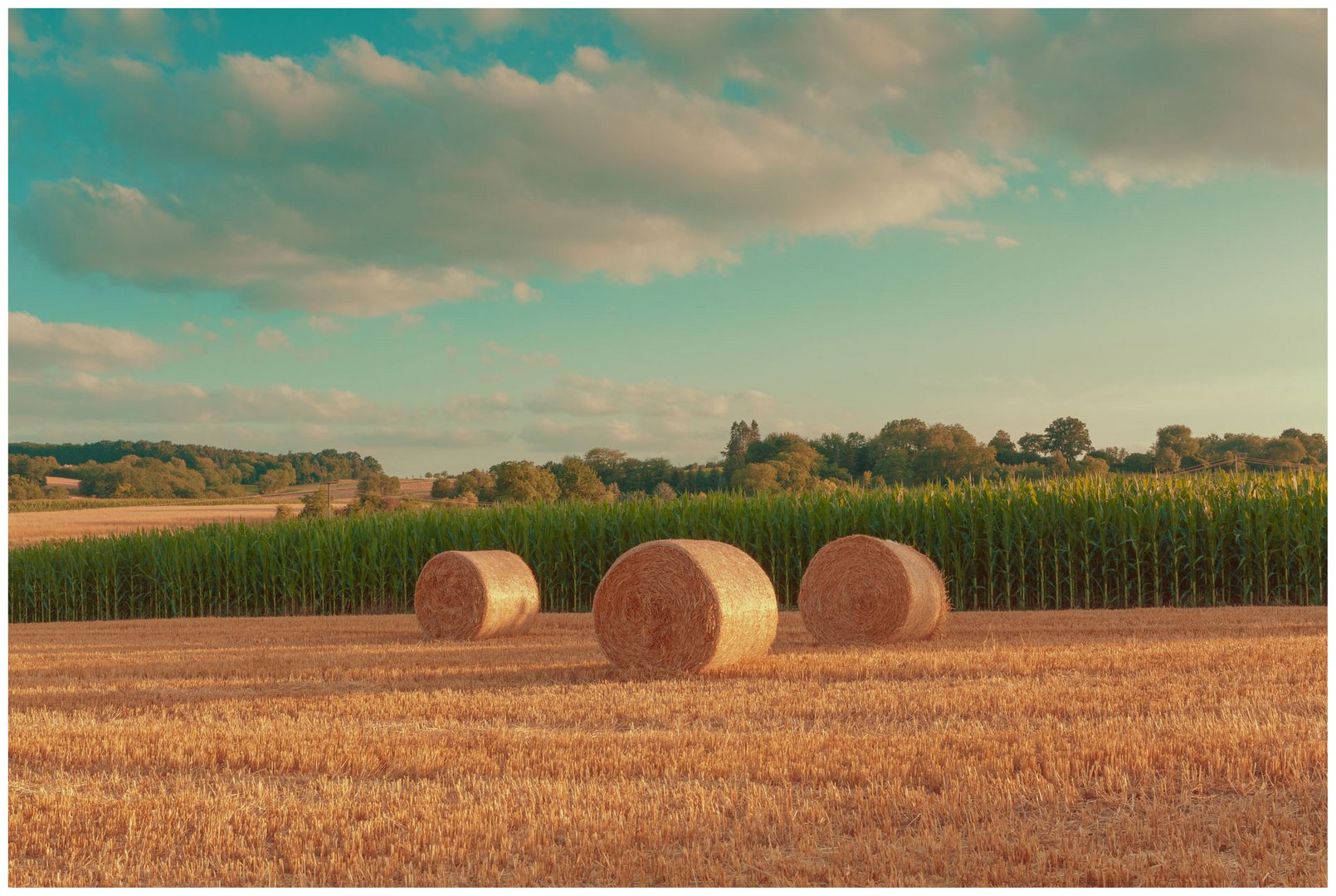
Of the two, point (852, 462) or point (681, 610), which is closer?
point (681, 610)

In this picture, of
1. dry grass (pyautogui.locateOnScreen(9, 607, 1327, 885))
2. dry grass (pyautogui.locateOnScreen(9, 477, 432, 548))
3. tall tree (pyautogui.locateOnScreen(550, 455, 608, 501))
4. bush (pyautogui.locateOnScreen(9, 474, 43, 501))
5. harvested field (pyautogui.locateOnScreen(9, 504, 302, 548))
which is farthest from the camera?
bush (pyautogui.locateOnScreen(9, 474, 43, 501))

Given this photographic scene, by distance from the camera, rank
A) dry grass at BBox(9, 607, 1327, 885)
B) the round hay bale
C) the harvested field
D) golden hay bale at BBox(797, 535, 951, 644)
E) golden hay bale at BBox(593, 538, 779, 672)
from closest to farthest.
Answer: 1. dry grass at BBox(9, 607, 1327, 885)
2. golden hay bale at BBox(593, 538, 779, 672)
3. golden hay bale at BBox(797, 535, 951, 644)
4. the round hay bale
5. the harvested field

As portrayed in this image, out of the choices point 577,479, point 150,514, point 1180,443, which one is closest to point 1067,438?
point 1180,443

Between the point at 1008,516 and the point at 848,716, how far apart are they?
12787 mm

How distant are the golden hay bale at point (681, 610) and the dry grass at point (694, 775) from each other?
333mm

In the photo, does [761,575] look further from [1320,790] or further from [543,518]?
[543,518]

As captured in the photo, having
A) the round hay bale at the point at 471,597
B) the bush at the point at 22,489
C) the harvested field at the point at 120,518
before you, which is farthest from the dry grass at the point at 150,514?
the round hay bale at the point at 471,597

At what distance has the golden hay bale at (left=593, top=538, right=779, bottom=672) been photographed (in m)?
9.93

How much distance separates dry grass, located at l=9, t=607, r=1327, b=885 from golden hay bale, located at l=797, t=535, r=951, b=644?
2269 millimetres

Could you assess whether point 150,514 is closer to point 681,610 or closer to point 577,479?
point 577,479

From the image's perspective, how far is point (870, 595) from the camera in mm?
12641

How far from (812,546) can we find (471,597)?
7979 mm

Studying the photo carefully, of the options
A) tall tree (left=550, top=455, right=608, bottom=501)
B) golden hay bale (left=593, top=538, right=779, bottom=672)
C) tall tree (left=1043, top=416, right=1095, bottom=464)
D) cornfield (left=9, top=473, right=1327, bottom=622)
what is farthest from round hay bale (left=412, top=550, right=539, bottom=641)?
tall tree (left=1043, top=416, right=1095, bottom=464)

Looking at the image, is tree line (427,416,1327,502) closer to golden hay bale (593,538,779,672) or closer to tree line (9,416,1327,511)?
tree line (9,416,1327,511)
